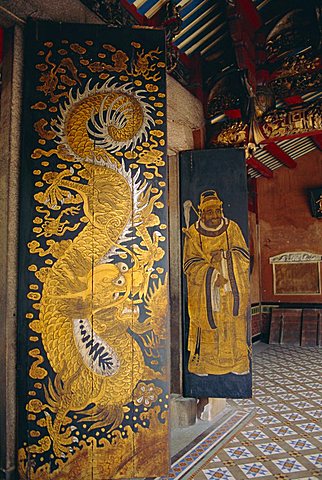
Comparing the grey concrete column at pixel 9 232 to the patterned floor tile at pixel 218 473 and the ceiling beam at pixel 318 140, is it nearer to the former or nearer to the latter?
the patterned floor tile at pixel 218 473

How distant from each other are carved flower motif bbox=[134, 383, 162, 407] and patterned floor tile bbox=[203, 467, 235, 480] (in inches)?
34.2

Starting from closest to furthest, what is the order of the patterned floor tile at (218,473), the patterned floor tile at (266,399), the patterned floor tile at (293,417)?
1. the patterned floor tile at (218,473)
2. the patterned floor tile at (293,417)
3. the patterned floor tile at (266,399)

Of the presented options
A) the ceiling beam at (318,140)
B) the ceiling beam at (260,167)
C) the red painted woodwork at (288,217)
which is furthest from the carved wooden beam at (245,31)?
the red painted woodwork at (288,217)

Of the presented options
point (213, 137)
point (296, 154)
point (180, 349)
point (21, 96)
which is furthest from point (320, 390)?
point (296, 154)

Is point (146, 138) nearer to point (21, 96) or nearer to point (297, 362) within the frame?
point (21, 96)

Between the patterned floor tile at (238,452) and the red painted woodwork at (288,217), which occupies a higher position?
the red painted woodwork at (288,217)

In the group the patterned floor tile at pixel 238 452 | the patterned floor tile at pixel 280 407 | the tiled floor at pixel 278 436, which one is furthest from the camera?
the patterned floor tile at pixel 280 407

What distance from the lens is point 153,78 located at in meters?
2.73

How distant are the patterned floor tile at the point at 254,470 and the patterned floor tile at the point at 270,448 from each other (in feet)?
0.84

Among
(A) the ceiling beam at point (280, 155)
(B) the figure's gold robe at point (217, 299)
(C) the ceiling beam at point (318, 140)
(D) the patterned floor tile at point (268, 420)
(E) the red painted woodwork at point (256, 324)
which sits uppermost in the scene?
(C) the ceiling beam at point (318, 140)

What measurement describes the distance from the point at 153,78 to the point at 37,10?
83cm

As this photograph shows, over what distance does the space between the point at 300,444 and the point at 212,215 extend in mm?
2157

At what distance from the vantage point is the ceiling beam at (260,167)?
27.7 feet

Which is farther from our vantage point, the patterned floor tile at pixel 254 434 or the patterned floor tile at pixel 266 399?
the patterned floor tile at pixel 266 399
